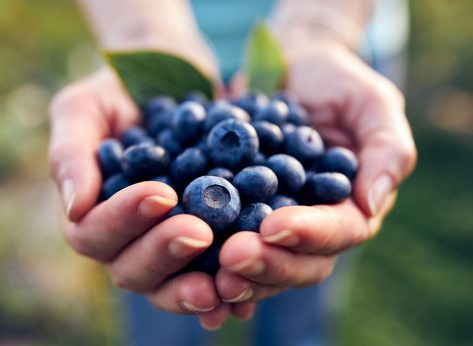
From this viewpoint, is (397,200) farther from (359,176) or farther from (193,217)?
(193,217)

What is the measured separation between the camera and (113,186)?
1.20 meters

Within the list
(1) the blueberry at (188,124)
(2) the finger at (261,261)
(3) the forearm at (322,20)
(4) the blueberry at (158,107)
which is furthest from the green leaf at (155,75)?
(2) the finger at (261,261)

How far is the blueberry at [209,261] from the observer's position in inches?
40.8

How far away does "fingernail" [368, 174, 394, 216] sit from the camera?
4.00 ft

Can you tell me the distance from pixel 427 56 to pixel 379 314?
3.47 meters

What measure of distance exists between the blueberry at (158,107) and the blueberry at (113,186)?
0.31 metres

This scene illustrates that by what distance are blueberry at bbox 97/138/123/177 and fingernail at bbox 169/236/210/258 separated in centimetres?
37

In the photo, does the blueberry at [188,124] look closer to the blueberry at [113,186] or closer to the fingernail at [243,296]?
the blueberry at [113,186]

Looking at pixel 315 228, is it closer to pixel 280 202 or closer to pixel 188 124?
pixel 280 202

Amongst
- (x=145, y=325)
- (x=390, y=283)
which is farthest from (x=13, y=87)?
(x=390, y=283)

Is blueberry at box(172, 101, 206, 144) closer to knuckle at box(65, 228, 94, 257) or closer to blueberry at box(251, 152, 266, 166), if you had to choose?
blueberry at box(251, 152, 266, 166)

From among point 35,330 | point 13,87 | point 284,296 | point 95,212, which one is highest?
point 95,212

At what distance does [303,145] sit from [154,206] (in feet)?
1.45

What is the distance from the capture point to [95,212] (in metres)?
1.09
